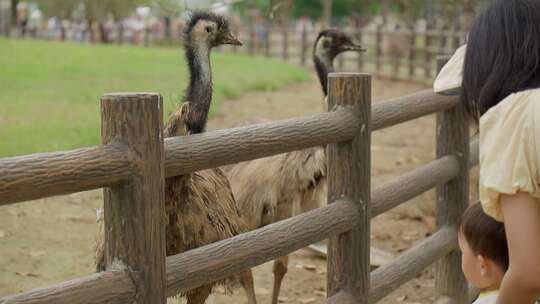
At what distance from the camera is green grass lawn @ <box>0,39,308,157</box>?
9.41 metres

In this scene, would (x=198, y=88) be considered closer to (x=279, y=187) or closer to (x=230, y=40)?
(x=230, y=40)

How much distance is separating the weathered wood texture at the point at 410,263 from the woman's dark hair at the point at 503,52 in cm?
205

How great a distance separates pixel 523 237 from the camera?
2.08m

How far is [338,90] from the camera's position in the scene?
12.9ft

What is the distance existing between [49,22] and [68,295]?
1723 inches

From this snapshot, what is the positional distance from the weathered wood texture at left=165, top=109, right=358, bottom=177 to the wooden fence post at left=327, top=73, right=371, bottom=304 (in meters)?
0.07

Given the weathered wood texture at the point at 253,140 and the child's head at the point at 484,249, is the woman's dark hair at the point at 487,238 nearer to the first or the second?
the child's head at the point at 484,249

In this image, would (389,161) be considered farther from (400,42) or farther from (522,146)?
(400,42)

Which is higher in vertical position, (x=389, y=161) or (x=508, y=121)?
(x=508, y=121)

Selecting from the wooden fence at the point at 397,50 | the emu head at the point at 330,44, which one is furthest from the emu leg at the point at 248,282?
the wooden fence at the point at 397,50

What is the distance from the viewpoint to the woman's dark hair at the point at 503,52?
2.21 meters

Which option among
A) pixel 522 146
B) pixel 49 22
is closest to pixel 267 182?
pixel 522 146

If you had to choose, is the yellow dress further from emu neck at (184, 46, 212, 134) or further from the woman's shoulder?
emu neck at (184, 46, 212, 134)

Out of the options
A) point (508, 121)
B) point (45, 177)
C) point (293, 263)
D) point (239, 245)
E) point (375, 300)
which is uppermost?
point (508, 121)
